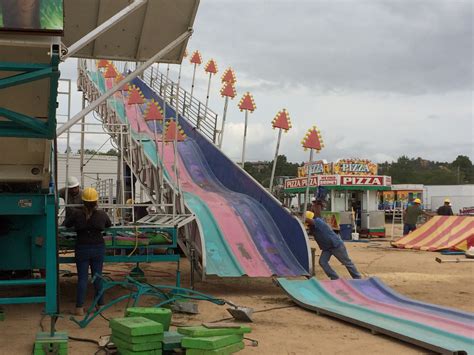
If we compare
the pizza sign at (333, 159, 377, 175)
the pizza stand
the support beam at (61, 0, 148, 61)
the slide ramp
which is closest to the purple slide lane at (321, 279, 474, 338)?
the slide ramp

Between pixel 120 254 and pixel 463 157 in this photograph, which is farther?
pixel 463 157

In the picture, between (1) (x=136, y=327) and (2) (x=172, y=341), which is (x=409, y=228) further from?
(1) (x=136, y=327)

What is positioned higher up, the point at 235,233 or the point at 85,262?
the point at 235,233

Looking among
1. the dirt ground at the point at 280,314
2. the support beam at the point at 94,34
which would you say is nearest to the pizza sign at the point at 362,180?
the dirt ground at the point at 280,314

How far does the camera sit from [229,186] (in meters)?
14.0

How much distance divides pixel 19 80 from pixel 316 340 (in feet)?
14.6

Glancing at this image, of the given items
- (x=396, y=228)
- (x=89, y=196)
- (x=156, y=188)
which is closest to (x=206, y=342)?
(x=89, y=196)

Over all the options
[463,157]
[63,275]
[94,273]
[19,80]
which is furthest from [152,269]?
[463,157]

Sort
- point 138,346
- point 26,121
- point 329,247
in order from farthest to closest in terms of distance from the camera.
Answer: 1. point 329,247
2. point 26,121
3. point 138,346

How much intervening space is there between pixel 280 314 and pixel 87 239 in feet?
9.86

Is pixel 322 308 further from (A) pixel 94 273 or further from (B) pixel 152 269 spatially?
(B) pixel 152 269

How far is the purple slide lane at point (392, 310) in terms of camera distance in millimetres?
7258

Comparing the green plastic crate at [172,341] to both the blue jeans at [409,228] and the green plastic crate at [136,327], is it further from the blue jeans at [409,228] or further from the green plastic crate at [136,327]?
the blue jeans at [409,228]

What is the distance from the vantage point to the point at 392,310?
841 cm
